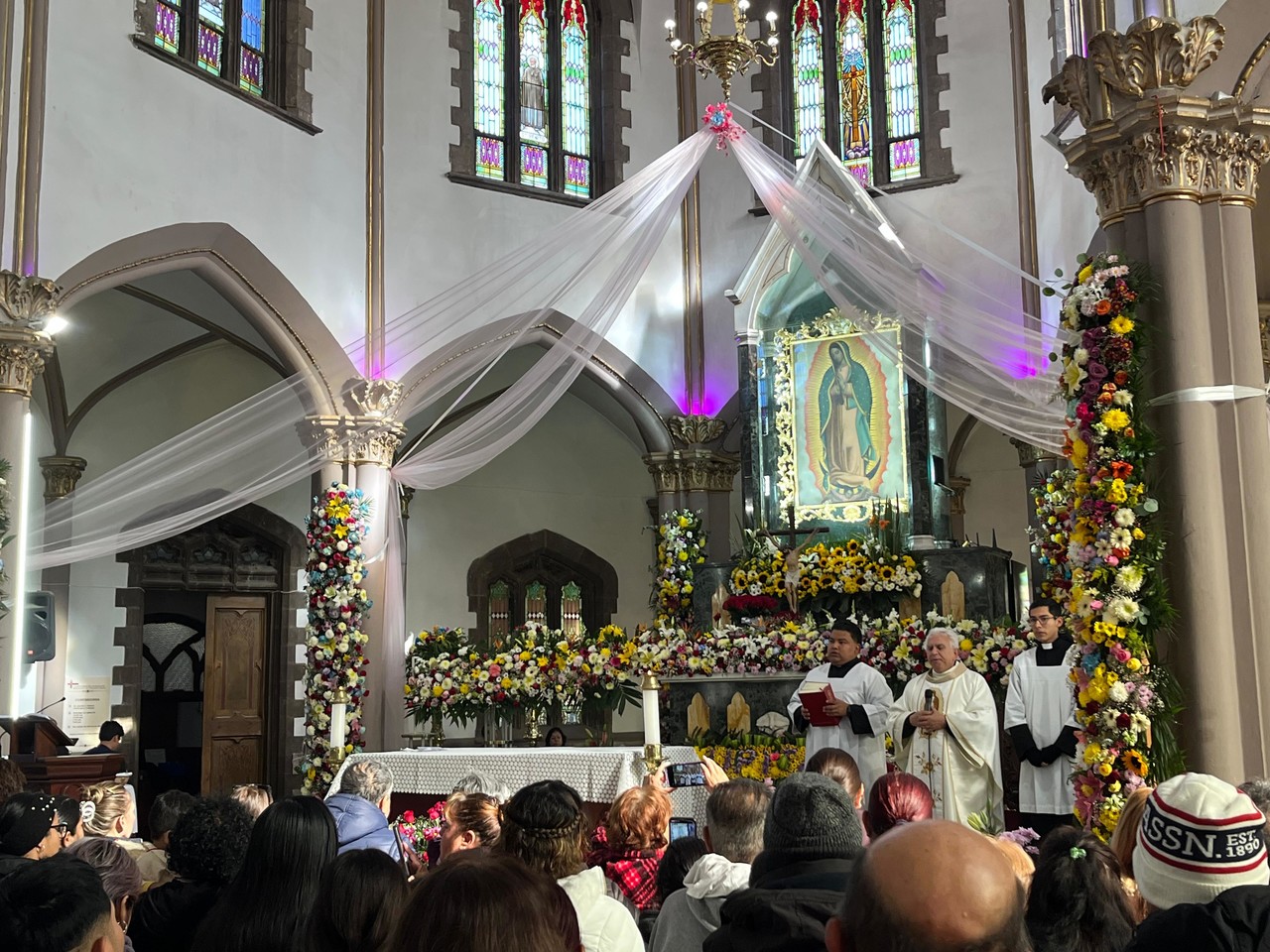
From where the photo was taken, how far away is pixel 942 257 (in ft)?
48.3

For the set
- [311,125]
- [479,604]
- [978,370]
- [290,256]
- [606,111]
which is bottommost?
[479,604]

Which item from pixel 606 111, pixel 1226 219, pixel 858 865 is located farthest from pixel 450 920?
pixel 606 111

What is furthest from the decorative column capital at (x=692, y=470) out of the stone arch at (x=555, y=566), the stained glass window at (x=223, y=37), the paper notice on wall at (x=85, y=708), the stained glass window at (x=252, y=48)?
the paper notice on wall at (x=85, y=708)

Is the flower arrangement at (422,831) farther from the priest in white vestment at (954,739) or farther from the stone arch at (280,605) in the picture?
the stone arch at (280,605)

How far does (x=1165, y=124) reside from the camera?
6.63 metres

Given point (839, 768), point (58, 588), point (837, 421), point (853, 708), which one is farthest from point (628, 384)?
point (839, 768)

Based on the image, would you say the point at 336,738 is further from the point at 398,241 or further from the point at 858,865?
the point at 858,865

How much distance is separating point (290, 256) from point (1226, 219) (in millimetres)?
8440

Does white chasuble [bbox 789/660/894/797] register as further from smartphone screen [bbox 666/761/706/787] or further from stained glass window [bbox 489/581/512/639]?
stained glass window [bbox 489/581/512/639]

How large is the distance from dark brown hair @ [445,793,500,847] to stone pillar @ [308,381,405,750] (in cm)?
791

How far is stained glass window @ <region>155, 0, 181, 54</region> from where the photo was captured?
475 inches

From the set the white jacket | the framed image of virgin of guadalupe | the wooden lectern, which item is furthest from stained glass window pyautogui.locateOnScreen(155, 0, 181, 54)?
the white jacket

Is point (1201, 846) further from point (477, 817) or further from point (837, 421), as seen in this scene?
point (837, 421)

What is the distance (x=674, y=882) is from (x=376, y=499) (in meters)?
9.38
